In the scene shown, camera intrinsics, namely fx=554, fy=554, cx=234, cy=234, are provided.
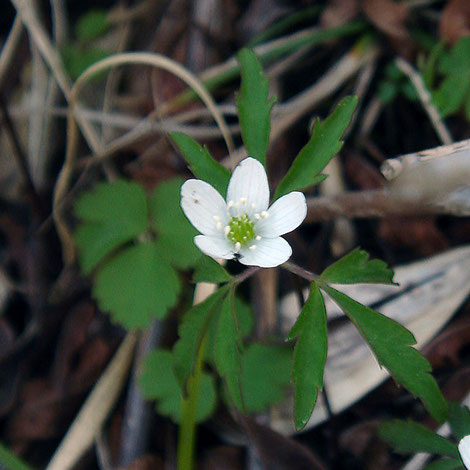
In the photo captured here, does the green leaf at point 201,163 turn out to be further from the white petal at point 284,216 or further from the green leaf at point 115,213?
the green leaf at point 115,213

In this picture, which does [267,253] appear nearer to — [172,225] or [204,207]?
[204,207]

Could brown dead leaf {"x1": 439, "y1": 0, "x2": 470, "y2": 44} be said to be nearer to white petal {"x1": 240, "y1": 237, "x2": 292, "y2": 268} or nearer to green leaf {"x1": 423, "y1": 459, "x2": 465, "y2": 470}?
white petal {"x1": 240, "y1": 237, "x2": 292, "y2": 268}

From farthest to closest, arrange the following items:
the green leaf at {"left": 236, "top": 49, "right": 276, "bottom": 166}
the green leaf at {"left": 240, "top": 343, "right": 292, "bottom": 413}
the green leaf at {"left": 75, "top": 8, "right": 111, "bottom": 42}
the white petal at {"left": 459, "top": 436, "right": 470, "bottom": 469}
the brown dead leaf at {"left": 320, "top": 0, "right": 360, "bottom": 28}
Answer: the green leaf at {"left": 75, "top": 8, "right": 111, "bottom": 42} < the brown dead leaf at {"left": 320, "top": 0, "right": 360, "bottom": 28} < the green leaf at {"left": 240, "top": 343, "right": 292, "bottom": 413} < the green leaf at {"left": 236, "top": 49, "right": 276, "bottom": 166} < the white petal at {"left": 459, "top": 436, "right": 470, "bottom": 469}

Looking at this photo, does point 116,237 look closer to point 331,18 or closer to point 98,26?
point 98,26

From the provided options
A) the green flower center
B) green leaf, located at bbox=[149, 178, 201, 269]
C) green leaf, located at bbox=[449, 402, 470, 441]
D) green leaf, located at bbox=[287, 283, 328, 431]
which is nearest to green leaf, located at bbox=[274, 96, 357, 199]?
the green flower center

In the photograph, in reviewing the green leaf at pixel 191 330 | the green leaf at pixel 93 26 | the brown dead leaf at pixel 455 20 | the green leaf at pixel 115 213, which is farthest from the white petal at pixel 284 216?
the green leaf at pixel 93 26
